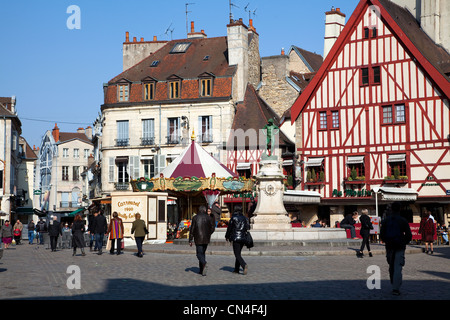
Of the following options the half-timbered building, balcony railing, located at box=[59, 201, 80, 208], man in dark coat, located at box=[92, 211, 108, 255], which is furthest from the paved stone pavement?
balcony railing, located at box=[59, 201, 80, 208]

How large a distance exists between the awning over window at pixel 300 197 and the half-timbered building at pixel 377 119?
155 centimetres

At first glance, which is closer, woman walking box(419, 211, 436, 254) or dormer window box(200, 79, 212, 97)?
woman walking box(419, 211, 436, 254)

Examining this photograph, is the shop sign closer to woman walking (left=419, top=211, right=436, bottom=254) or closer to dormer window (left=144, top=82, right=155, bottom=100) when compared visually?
dormer window (left=144, top=82, right=155, bottom=100)

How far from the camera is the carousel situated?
32594 millimetres

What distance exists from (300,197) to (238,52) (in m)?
14.4

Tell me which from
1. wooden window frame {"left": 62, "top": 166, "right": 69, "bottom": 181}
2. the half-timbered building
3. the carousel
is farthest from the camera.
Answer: wooden window frame {"left": 62, "top": 166, "right": 69, "bottom": 181}

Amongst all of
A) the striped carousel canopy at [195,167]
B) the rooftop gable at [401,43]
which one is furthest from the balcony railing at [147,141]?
the striped carousel canopy at [195,167]

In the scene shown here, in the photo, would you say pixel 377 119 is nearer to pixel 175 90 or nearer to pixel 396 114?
pixel 396 114

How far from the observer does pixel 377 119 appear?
128 feet

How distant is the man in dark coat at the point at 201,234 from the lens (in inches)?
561

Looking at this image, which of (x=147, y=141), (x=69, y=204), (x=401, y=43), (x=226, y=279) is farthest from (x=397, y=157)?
(x=69, y=204)

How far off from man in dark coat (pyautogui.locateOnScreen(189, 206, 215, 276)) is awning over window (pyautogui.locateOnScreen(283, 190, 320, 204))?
2028 centimetres
